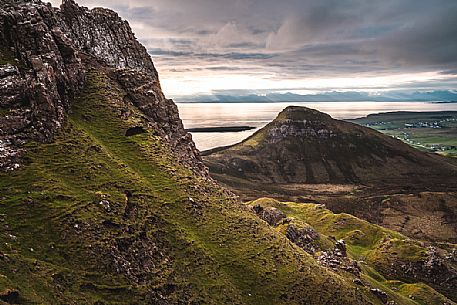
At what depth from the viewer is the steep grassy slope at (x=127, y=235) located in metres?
43.6

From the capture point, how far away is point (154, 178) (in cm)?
6719

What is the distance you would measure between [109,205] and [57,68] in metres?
34.8

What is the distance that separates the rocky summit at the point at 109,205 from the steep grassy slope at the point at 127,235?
185 mm

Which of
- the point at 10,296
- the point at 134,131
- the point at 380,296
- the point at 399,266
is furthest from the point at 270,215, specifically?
the point at 10,296

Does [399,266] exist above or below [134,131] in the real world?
below

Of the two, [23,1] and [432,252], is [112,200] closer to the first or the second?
[23,1]

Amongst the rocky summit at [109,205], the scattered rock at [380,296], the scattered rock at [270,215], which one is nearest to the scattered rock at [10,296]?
the rocky summit at [109,205]

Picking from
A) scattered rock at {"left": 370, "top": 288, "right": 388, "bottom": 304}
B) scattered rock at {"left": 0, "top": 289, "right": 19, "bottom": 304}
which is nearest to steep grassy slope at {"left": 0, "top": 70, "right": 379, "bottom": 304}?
scattered rock at {"left": 0, "top": 289, "right": 19, "bottom": 304}

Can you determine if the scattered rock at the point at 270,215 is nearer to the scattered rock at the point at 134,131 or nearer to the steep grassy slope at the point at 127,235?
the steep grassy slope at the point at 127,235

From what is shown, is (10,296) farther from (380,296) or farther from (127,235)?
(380,296)

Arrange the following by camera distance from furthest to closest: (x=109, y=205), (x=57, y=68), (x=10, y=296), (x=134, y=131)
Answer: (x=134, y=131) < (x=57, y=68) < (x=109, y=205) < (x=10, y=296)

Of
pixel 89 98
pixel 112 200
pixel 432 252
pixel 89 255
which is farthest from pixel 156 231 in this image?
pixel 432 252

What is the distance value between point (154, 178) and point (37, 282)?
30701 mm

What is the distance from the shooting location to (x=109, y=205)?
177ft
